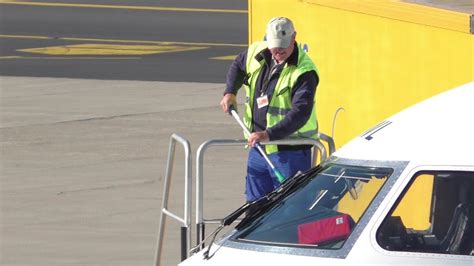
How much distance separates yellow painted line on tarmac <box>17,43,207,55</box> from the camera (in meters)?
28.9

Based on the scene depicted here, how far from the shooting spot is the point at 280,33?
1024cm

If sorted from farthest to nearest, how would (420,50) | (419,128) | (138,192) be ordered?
(138,192)
(420,50)
(419,128)

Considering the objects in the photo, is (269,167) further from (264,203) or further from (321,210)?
Answer: (321,210)

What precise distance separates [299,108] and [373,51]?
2.42m

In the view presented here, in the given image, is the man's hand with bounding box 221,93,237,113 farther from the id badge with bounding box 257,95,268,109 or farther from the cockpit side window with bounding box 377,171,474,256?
the cockpit side window with bounding box 377,171,474,256

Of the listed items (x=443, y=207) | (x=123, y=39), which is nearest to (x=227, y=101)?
(x=443, y=207)

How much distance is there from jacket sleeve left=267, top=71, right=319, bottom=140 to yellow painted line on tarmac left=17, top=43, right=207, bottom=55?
18598 millimetres

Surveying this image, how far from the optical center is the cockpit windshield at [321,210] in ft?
23.4

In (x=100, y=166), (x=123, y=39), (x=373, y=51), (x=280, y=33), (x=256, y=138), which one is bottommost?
(x=100, y=166)

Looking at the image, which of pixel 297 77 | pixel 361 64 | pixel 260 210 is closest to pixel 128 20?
pixel 361 64

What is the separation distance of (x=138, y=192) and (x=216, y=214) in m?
1.49

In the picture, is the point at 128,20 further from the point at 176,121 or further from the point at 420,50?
the point at 420,50

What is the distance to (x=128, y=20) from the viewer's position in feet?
112

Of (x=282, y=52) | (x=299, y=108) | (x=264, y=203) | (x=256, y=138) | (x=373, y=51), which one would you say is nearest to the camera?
(x=264, y=203)
